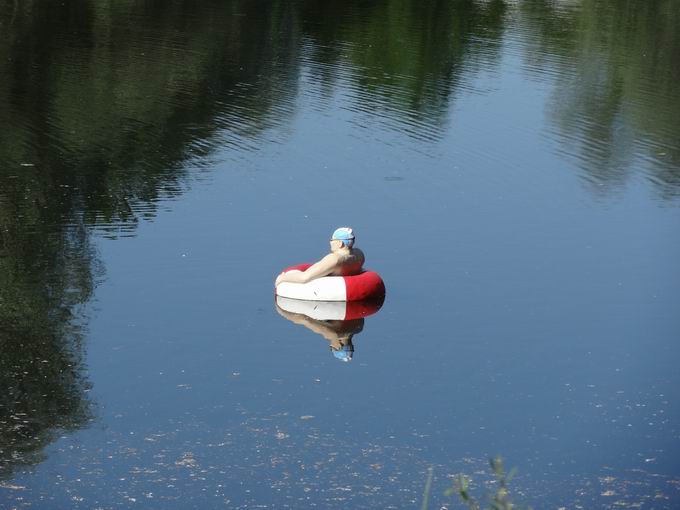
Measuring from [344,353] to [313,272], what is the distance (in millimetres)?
1627

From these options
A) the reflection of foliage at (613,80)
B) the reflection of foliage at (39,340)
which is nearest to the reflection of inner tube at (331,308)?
the reflection of foliage at (39,340)

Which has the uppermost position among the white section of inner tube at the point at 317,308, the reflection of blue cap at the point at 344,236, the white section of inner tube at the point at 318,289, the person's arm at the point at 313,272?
the reflection of blue cap at the point at 344,236

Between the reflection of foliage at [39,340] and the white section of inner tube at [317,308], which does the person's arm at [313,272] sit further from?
the reflection of foliage at [39,340]

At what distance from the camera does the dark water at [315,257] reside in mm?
11188

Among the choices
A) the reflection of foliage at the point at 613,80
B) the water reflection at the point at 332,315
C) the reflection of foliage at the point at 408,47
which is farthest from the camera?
the reflection of foliage at the point at 408,47

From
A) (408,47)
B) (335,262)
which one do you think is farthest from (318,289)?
(408,47)

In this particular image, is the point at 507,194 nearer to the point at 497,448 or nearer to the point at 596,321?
the point at 596,321

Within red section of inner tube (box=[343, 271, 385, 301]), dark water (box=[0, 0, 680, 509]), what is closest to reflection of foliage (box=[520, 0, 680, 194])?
dark water (box=[0, 0, 680, 509])

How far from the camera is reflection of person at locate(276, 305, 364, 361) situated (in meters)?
14.2

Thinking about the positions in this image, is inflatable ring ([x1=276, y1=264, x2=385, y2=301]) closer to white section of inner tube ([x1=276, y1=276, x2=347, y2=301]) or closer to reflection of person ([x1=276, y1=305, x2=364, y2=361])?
white section of inner tube ([x1=276, y1=276, x2=347, y2=301])

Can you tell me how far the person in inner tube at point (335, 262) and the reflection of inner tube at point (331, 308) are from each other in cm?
24

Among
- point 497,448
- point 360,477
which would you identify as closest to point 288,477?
point 360,477

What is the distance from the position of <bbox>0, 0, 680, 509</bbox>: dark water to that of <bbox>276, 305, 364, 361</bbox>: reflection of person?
0.35 ft

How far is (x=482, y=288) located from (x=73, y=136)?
29.5 feet
